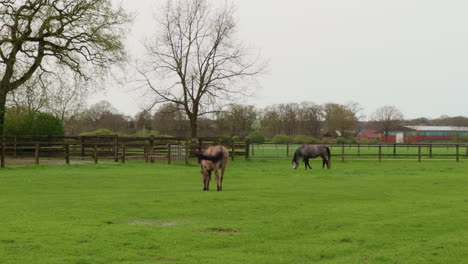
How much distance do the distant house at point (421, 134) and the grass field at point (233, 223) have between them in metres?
101

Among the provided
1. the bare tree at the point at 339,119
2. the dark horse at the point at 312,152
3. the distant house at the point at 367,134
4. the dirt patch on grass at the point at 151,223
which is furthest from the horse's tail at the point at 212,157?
the distant house at the point at 367,134

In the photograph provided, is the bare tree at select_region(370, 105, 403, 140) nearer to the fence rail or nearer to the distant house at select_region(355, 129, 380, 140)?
the distant house at select_region(355, 129, 380, 140)

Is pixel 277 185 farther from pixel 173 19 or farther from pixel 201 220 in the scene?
pixel 173 19

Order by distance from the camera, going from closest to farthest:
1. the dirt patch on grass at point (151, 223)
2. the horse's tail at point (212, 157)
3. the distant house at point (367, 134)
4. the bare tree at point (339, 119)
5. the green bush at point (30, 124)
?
1. the dirt patch on grass at point (151, 223)
2. the horse's tail at point (212, 157)
3. the green bush at point (30, 124)
4. the bare tree at point (339, 119)
5. the distant house at point (367, 134)

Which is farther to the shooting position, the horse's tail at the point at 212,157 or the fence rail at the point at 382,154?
the fence rail at the point at 382,154

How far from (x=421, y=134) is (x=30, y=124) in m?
105

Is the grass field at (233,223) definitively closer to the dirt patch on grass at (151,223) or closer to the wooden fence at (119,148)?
the dirt patch on grass at (151,223)

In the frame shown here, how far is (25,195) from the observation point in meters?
16.3

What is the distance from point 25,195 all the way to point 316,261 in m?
10.8

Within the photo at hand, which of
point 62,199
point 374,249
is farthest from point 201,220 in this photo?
point 62,199

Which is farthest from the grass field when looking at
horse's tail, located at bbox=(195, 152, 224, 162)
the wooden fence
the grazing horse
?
the wooden fence

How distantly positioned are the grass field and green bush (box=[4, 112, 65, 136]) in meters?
21.1

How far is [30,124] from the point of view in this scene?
39969mm

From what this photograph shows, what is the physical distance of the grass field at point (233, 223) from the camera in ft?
26.6
